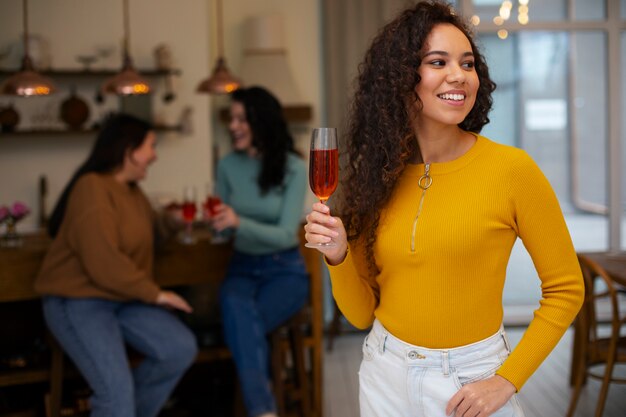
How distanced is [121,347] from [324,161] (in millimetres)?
1810

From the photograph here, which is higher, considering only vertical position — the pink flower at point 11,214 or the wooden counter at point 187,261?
the pink flower at point 11,214

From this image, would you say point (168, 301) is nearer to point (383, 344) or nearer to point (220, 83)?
point (220, 83)

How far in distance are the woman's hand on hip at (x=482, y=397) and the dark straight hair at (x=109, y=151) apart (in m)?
2.19

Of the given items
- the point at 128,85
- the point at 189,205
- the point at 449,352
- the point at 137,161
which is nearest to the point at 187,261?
the point at 189,205

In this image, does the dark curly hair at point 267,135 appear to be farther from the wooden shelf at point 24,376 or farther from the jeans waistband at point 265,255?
the wooden shelf at point 24,376

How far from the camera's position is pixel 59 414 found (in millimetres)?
3275

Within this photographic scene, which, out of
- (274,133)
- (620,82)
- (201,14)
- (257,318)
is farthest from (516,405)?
(620,82)

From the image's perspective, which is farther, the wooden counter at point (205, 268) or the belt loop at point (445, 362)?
the wooden counter at point (205, 268)

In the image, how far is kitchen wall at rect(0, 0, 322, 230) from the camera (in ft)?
17.2

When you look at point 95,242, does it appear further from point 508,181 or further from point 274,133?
point 508,181

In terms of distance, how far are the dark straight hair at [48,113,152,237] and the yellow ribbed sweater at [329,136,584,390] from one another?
1912 mm

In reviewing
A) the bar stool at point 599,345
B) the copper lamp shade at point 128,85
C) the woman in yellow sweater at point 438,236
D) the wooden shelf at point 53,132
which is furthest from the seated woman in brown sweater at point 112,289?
the wooden shelf at point 53,132

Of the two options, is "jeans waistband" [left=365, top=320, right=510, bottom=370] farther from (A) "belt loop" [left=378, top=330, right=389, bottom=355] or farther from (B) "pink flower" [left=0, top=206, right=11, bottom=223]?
(B) "pink flower" [left=0, top=206, right=11, bottom=223]

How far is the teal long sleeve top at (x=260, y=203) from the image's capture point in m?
3.39
